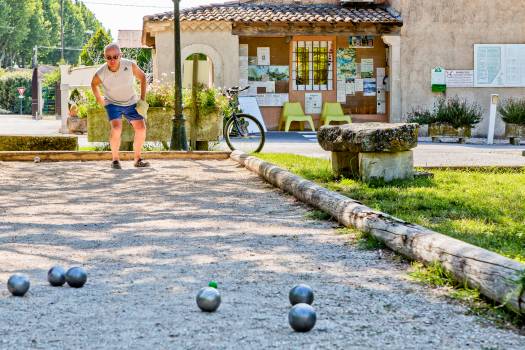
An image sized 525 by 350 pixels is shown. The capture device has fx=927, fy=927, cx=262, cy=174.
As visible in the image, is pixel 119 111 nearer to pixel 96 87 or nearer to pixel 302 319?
pixel 96 87

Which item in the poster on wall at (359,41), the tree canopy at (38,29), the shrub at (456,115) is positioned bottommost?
the shrub at (456,115)

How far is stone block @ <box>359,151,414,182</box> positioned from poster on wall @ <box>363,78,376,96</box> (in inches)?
734

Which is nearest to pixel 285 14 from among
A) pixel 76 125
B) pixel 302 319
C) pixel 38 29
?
pixel 76 125

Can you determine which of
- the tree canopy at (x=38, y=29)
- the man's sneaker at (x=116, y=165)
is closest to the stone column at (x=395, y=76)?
the man's sneaker at (x=116, y=165)

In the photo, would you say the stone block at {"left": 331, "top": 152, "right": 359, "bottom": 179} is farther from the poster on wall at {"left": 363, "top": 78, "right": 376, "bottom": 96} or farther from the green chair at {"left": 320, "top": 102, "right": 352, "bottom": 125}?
the poster on wall at {"left": 363, "top": 78, "right": 376, "bottom": 96}

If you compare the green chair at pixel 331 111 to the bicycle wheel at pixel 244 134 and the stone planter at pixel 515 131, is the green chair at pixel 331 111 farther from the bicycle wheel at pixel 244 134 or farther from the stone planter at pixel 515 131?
the bicycle wheel at pixel 244 134

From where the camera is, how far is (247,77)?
26.5 m

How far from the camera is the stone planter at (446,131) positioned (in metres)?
23.5

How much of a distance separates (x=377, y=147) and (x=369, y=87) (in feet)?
62.7

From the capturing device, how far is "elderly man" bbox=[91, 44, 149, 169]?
1148cm

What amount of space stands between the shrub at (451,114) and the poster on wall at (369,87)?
6.36 feet

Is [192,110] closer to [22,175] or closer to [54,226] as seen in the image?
[22,175]

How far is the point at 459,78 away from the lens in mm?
26406

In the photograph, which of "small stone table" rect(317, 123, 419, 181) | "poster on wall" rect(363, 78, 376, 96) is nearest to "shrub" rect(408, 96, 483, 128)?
"poster on wall" rect(363, 78, 376, 96)
